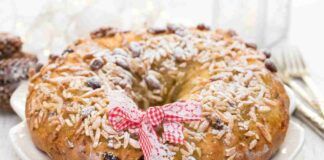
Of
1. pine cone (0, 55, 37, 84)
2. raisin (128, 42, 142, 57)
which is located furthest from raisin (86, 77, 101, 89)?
pine cone (0, 55, 37, 84)

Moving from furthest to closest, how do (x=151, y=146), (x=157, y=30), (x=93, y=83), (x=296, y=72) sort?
(x=296, y=72) < (x=157, y=30) < (x=93, y=83) < (x=151, y=146)

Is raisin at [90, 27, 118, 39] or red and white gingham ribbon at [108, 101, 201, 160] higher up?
raisin at [90, 27, 118, 39]

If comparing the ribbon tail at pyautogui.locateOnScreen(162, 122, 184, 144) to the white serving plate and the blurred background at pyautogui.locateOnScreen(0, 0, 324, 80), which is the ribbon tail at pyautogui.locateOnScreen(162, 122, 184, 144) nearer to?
the white serving plate

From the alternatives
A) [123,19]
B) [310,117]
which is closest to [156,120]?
[310,117]

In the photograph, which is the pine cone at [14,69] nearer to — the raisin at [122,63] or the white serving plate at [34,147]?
the white serving plate at [34,147]

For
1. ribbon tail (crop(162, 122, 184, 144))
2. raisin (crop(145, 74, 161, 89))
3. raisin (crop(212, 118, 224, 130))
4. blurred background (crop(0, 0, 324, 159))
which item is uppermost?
ribbon tail (crop(162, 122, 184, 144))

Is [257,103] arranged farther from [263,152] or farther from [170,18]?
[170,18]

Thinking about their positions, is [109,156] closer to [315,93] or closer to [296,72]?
[315,93]

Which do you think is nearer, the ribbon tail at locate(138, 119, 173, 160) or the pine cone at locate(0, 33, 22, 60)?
the ribbon tail at locate(138, 119, 173, 160)
